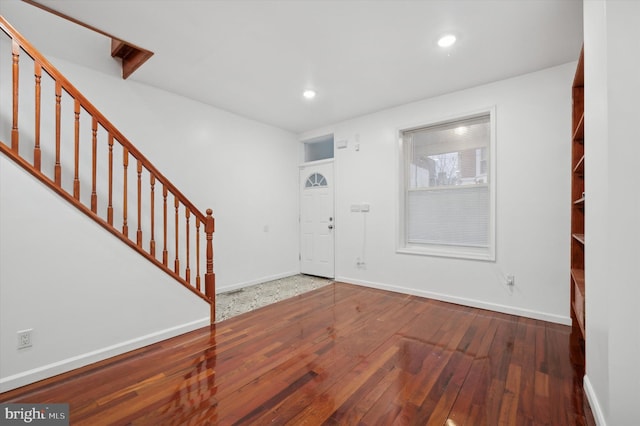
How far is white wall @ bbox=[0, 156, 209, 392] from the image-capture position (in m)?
1.91

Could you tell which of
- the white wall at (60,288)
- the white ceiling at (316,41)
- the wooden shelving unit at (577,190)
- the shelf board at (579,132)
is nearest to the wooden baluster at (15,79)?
the white wall at (60,288)

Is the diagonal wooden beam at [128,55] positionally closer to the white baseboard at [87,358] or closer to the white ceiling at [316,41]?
the white ceiling at [316,41]

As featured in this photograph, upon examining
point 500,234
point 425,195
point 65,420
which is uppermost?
point 425,195

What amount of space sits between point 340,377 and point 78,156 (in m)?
2.77

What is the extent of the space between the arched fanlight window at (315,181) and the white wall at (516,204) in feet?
3.97

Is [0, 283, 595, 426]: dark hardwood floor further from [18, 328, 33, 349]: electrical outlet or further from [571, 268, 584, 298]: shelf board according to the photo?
[571, 268, 584, 298]: shelf board

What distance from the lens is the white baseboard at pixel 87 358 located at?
1912 mm

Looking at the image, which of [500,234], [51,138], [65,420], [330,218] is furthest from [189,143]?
[500,234]

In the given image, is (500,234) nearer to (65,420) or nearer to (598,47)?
(598,47)

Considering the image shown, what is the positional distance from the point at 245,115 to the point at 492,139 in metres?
3.48

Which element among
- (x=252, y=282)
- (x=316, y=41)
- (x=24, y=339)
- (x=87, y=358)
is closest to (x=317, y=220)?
(x=252, y=282)

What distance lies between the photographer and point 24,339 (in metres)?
1.95

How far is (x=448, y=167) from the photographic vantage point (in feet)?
A: 12.7

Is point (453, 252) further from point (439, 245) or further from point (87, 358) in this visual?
point (87, 358)
